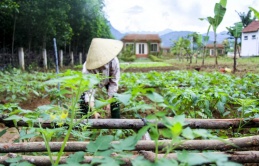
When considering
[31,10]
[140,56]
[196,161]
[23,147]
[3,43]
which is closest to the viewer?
[196,161]

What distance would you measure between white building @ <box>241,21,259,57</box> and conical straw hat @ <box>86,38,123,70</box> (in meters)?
32.7

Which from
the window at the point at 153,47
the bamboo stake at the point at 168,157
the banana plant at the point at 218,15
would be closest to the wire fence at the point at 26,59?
the banana plant at the point at 218,15

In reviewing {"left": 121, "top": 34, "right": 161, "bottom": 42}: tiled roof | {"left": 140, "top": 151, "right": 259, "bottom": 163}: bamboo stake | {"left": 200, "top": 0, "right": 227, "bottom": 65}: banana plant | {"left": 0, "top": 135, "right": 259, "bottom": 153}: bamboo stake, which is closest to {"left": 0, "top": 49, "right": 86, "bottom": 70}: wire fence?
{"left": 200, "top": 0, "right": 227, "bottom": 65}: banana plant

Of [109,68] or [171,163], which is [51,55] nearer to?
[109,68]

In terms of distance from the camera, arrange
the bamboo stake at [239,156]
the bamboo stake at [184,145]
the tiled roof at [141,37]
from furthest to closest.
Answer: the tiled roof at [141,37] < the bamboo stake at [184,145] < the bamboo stake at [239,156]

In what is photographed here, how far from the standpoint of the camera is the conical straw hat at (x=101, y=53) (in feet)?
8.93

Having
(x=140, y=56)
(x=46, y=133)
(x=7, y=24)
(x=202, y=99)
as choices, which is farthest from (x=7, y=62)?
(x=140, y=56)

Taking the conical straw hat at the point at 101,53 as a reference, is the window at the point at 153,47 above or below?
above

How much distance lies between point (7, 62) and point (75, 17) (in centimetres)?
986

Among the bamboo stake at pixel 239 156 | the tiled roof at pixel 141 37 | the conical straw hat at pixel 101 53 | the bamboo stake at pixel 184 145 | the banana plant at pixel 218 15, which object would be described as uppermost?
the tiled roof at pixel 141 37

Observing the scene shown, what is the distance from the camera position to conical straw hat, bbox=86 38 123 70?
107 inches

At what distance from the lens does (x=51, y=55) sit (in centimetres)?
1991

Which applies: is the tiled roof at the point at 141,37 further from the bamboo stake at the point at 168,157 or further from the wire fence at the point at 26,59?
the bamboo stake at the point at 168,157

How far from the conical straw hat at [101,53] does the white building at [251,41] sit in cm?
3272
